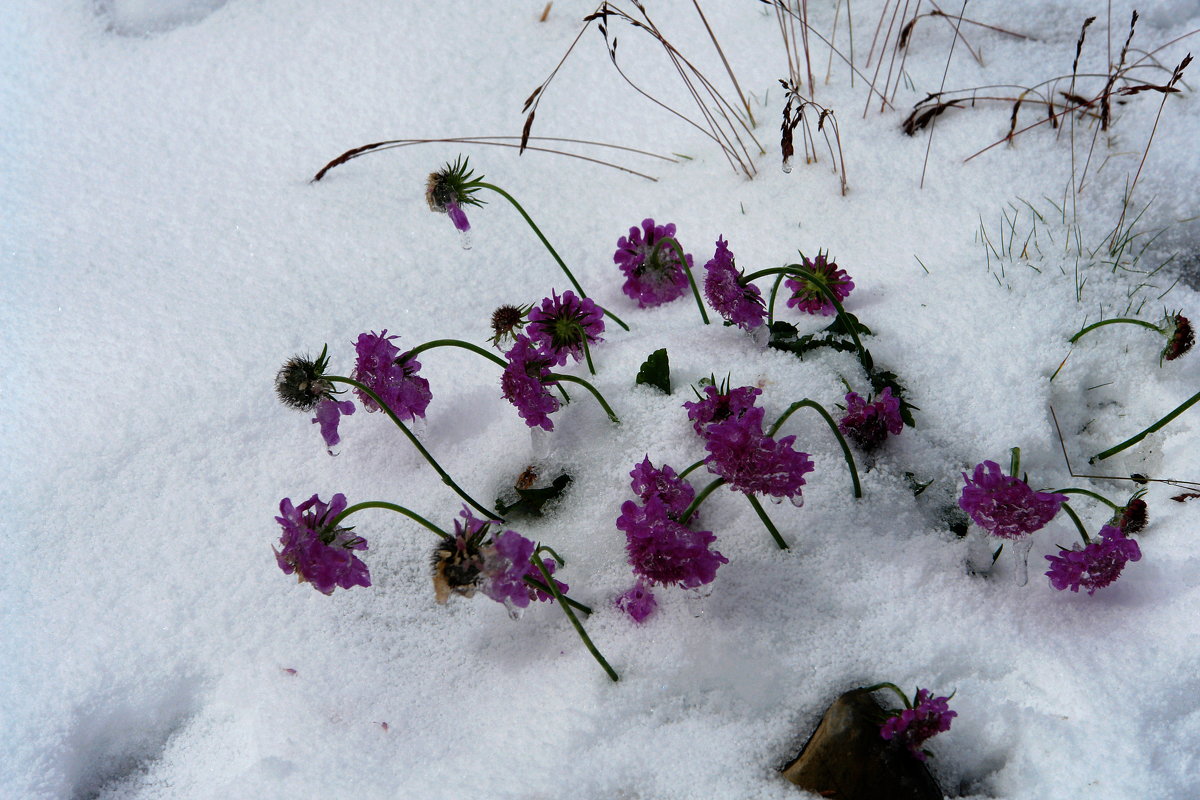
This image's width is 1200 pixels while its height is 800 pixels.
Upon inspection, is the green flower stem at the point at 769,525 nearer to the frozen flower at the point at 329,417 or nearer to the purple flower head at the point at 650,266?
the purple flower head at the point at 650,266

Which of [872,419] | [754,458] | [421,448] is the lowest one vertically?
[421,448]

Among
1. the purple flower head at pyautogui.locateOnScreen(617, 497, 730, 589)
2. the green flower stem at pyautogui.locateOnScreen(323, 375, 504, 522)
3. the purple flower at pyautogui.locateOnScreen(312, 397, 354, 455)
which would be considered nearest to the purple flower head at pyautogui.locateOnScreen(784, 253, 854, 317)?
the purple flower head at pyautogui.locateOnScreen(617, 497, 730, 589)

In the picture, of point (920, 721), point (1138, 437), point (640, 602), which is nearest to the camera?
point (920, 721)

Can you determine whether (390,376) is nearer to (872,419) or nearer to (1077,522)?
(872,419)

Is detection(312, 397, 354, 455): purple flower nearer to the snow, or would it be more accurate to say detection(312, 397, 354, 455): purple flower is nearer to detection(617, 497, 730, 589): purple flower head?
the snow

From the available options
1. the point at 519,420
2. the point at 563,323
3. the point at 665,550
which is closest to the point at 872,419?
the point at 665,550

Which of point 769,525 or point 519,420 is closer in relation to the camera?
point 769,525

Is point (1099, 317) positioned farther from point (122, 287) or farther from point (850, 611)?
point (122, 287)

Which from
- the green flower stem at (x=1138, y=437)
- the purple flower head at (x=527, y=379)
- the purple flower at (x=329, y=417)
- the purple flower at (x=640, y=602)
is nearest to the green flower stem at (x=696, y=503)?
the purple flower at (x=640, y=602)
